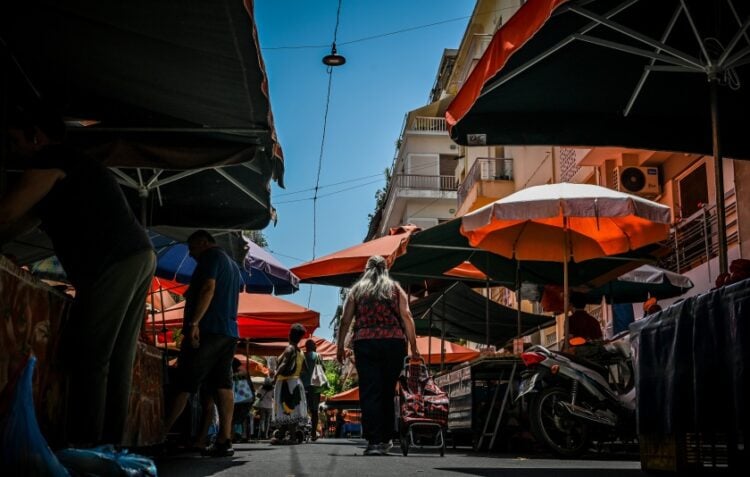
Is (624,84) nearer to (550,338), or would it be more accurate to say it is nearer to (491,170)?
(550,338)

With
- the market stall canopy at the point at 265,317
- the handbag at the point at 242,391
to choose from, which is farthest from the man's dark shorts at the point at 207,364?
the handbag at the point at 242,391

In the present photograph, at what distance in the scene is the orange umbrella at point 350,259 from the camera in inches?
538

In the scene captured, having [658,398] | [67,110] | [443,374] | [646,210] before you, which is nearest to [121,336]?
[67,110]

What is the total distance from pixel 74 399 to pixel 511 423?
768cm

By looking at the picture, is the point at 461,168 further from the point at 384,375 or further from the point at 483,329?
the point at 384,375

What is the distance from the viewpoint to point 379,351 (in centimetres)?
929

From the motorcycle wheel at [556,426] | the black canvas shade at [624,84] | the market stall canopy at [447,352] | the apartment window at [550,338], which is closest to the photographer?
the black canvas shade at [624,84]

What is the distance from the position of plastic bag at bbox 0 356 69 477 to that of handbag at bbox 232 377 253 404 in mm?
13264

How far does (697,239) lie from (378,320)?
11242 mm

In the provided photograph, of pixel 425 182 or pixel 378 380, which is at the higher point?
pixel 425 182

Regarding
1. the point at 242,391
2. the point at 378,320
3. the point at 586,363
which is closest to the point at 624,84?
the point at 586,363

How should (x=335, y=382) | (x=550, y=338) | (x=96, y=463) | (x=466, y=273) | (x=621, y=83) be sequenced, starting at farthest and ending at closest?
(x=335, y=382)
(x=550, y=338)
(x=466, y=273)
(x=621, y=83)
(x=96, y=463)

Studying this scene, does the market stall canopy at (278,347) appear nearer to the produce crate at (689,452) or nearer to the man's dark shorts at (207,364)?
the man's dark shorts at (207,364)

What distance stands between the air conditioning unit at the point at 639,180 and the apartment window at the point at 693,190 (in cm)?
75
